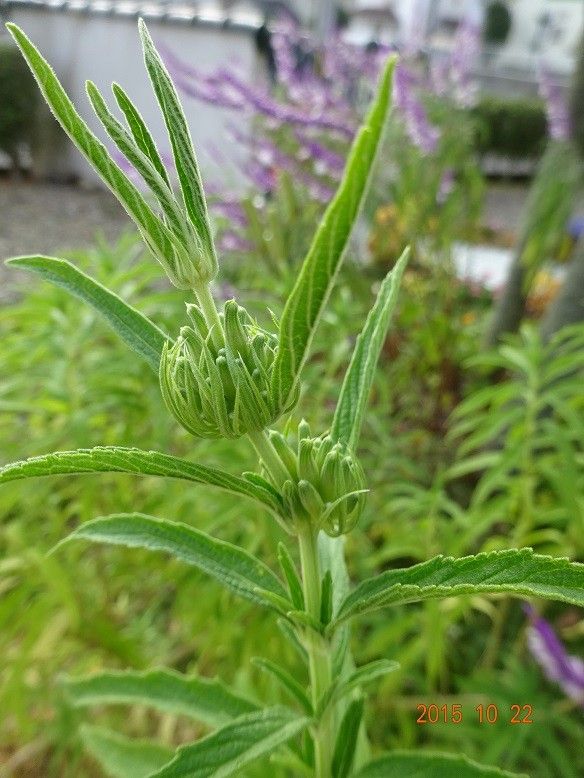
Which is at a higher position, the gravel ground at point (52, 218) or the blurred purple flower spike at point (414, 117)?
the blurred purple flower spike at point (414, 117)

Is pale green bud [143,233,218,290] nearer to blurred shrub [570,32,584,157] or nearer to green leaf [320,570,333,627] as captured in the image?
green leaf [320,570,333,627]

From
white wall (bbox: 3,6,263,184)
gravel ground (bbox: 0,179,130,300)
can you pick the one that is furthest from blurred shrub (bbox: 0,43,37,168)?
white wall (bbox: 3,6,263,184)

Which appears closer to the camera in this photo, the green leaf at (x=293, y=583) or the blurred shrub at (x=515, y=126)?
the green leaf at (x=293, y=583)

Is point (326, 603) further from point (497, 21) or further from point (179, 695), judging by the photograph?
point (497, 21)

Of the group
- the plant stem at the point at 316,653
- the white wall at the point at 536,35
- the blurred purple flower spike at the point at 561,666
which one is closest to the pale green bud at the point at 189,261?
the plant stem at the point at 316,653

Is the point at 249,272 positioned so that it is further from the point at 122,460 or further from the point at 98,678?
the point at 122,460

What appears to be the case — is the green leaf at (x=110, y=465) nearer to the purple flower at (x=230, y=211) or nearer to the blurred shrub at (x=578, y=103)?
the purple flower at (x=230, y=211)
